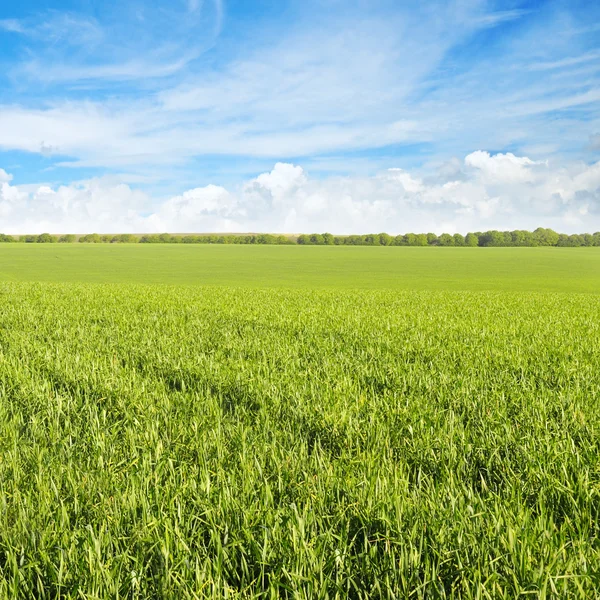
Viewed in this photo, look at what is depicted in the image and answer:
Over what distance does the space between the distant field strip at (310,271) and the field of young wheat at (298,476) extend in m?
33.4

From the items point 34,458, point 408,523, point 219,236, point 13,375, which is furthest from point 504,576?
point 219,236

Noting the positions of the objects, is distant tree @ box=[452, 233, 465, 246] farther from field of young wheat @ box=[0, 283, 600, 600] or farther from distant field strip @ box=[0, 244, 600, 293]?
field of young wheat @ box=[0, 283, 600, 600]

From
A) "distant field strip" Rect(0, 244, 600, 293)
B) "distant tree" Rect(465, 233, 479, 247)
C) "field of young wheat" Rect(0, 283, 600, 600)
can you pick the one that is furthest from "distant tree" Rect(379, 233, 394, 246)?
"field of young wheat" Rect(0, 283, 600, 600)

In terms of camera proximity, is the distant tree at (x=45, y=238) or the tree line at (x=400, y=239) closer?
the tree line at (x=400, y=239)

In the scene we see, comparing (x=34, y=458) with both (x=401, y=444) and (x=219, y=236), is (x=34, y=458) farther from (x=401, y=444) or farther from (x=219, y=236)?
(x=219, y=236)

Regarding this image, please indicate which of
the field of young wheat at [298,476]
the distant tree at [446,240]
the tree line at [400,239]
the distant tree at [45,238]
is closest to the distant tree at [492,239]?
the tree line at [400,239]

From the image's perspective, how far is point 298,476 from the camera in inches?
139

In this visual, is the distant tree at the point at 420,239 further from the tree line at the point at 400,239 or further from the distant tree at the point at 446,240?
the distant tree at the point at 446,240

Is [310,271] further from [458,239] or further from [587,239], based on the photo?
[587,239]

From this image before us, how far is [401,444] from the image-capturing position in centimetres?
423

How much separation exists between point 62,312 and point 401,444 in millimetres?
12308

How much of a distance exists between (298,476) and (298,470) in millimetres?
73

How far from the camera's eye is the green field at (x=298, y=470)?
2445 millimetres

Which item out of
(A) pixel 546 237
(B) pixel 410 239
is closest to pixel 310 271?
(B) pixel 410 239
